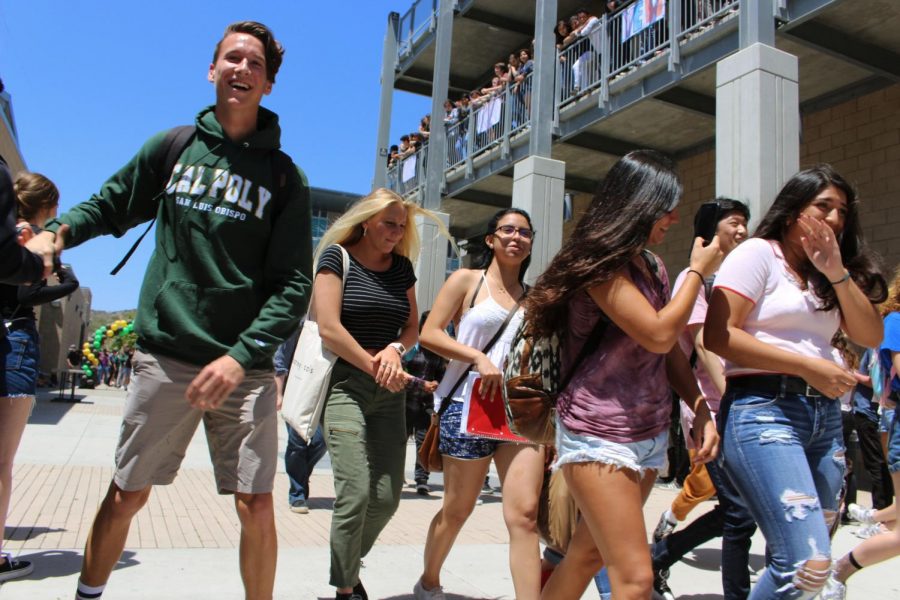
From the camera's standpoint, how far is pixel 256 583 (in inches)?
108

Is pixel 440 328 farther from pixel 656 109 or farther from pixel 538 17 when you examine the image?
pixel 538 17

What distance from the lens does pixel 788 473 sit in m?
2.54

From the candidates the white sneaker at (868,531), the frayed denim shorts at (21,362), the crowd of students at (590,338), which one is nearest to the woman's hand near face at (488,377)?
the crowd of students at (590,338)

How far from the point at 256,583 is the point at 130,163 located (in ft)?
5.39

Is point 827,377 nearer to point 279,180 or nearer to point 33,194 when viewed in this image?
point 279,180

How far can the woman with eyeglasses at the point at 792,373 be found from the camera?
2.52 meters

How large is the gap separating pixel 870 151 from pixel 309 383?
10090 millimetres

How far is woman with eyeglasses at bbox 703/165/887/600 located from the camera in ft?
8.25

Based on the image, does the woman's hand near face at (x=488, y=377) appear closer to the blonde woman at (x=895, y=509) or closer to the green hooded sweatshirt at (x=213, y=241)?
the green hooded sweatshirt at (x=213, y=241)

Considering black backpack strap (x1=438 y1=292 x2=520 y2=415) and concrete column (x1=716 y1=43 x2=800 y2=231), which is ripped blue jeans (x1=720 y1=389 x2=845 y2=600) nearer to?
black backpack strap (x1=438 y1=292 x2=520 y2=415)

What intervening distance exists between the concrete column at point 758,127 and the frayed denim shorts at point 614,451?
249 inches

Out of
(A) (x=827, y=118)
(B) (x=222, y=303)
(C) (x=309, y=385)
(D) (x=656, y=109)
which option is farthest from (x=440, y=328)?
(A) (x=827, y=118)

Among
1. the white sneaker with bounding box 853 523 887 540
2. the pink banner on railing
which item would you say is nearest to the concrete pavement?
the white sneaker with bounding box 853 523 887 540

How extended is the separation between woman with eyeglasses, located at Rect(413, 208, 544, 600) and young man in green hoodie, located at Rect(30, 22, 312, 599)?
3.59 feet
